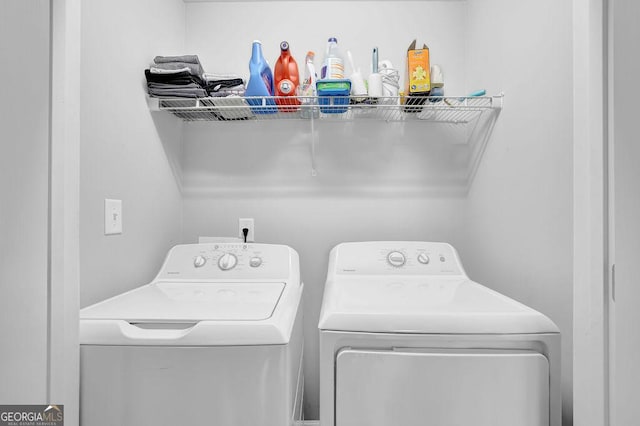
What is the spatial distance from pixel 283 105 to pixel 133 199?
788 millimetres

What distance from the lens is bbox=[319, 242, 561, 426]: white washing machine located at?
90 centimetres

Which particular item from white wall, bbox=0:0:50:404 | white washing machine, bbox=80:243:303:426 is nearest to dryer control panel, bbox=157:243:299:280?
white washing machine, bbox=80:243:303:426

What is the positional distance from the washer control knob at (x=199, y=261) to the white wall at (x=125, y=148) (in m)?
0.22

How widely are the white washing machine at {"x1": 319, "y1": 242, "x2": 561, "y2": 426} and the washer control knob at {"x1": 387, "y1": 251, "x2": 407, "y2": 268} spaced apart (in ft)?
1.92

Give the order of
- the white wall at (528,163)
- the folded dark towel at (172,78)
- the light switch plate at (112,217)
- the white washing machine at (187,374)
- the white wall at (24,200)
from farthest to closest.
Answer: the folded dark towel at (172,78), the light switch plate at (112,217), the white wall at (528,163), the white washing machine at (187,374), the white wall at (24,200)

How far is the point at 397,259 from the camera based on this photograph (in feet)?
5.18

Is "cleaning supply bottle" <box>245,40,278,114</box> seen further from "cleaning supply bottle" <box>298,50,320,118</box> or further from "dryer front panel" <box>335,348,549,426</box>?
"dryer front panel" <box>335,348,549,426</box>

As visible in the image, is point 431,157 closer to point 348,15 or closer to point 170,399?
point 348,15

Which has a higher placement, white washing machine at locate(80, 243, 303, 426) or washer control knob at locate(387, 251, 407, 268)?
washer control knob at locate(387, 251, 407, 268)

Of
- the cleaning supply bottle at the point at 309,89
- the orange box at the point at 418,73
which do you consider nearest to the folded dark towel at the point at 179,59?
the cleaning supply bottle at the point at 309,89

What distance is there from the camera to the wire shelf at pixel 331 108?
155 centimetres

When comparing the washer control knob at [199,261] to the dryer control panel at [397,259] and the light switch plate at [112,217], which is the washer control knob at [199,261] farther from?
the dryer control panel at [397,259]

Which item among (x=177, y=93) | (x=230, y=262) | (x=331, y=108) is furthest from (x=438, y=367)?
(x=177, y=93)

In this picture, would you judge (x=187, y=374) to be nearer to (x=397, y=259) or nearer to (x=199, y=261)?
(x=199, y=261)
